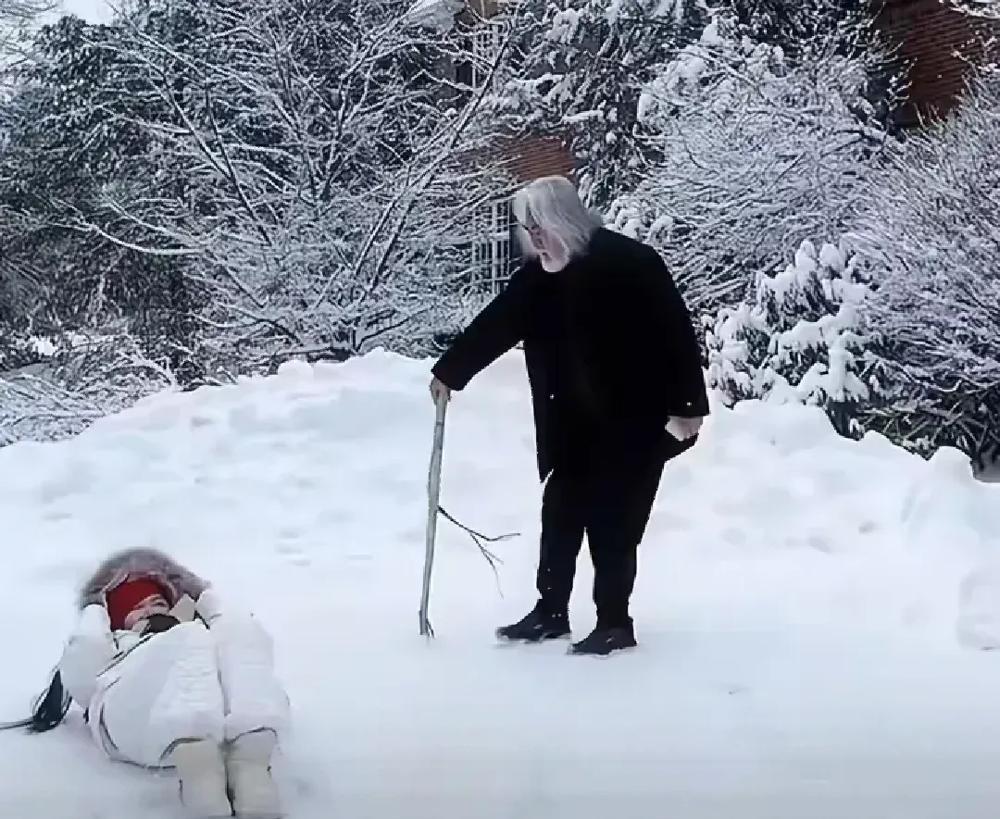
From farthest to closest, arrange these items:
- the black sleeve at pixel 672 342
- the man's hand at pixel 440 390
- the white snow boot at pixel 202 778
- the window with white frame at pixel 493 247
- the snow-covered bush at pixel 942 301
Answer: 1. the window with white frame at pixel 493 247
2. the snow-covered bush at pixel 942 301
3. the man's hand at pixel 440 390
4. the black sleeve at pixel 672 342
5. the white snow boot at pixel 202 778

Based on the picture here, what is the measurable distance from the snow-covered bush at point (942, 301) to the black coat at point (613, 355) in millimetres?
3613

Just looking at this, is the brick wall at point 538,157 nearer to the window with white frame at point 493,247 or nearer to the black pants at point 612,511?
the window with white frame at point 493,247

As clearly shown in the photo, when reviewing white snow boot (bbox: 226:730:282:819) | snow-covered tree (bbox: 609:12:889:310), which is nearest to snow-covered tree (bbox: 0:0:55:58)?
snow-covered tree (bbox: 609:12:889:310)

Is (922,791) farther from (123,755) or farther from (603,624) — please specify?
(123,755)

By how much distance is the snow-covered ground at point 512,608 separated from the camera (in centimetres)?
222

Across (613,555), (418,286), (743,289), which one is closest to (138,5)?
(418,286)

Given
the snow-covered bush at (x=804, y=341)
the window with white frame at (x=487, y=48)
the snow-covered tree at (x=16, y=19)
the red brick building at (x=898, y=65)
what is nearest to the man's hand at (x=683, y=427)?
the snow-covered bush at (x=804, y=341)

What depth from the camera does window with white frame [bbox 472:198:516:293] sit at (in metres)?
9.62

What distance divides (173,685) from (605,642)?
48.0 inches

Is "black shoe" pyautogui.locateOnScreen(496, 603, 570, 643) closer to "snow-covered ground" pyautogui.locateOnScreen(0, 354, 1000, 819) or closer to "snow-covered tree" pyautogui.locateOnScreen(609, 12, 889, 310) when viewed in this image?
"snow-covered ground" pyautogui.locateOnScreen(0, 354, 1000, 819)

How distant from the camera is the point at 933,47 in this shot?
880cm

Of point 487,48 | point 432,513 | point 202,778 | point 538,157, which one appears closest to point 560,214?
point 432,513

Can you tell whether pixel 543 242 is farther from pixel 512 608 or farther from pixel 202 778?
pixel 202 778

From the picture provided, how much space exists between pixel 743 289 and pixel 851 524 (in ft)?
11.6
